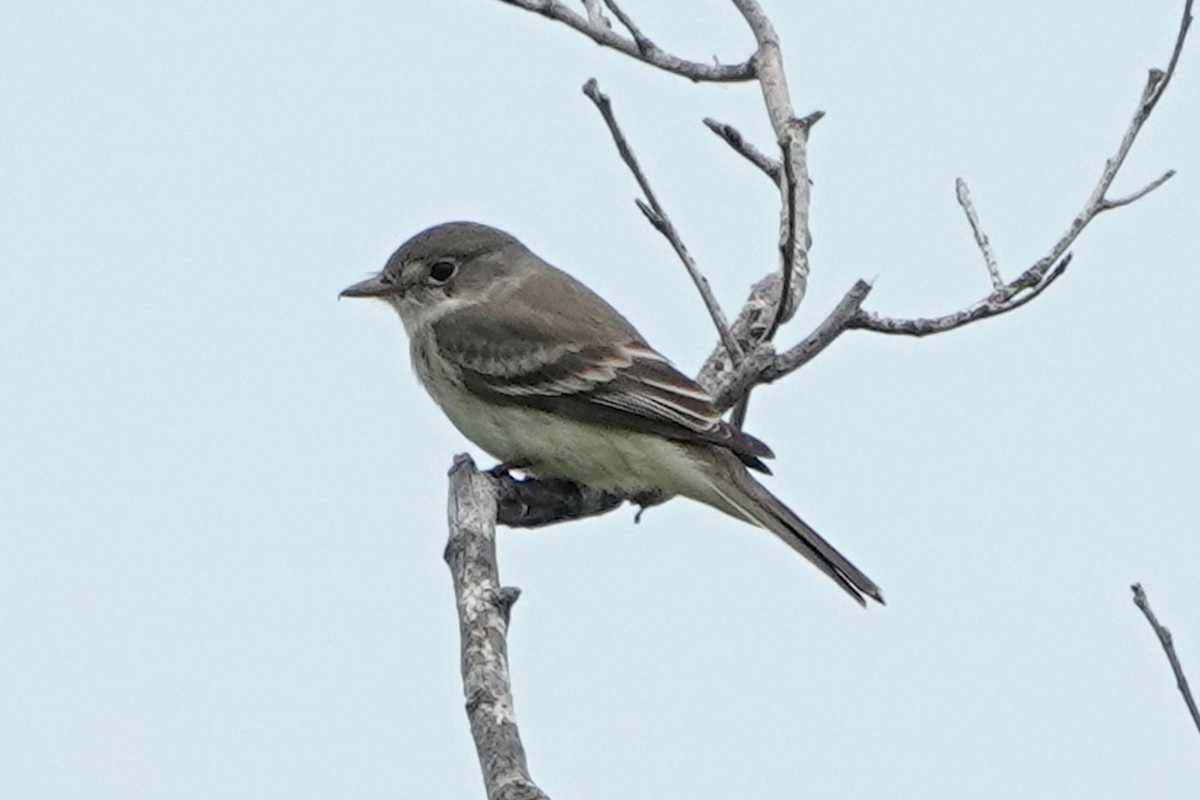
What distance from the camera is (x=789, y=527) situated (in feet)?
24.9

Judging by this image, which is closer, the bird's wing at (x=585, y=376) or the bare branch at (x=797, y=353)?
the bare branch at (x=797, y=353)

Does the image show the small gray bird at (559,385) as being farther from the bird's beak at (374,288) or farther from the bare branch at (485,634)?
the bare branch at (485,634)

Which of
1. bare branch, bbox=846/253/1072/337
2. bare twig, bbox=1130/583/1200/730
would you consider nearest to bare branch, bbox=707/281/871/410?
bare branch, bbox=846/253/1072/337

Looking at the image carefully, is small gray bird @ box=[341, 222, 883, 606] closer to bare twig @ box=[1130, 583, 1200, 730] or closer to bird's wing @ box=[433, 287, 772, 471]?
bird's wing @ box=[433, 287, 772, 471]

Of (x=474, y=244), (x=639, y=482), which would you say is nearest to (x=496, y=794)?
(x=639, y=482)

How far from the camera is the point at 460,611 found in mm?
5113

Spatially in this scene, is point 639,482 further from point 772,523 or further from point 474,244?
point 474,244

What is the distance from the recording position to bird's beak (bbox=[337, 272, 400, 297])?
900cm

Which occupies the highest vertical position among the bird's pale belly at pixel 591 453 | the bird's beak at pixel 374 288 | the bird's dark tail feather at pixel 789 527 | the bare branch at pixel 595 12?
the bare branch at pixel 595 12

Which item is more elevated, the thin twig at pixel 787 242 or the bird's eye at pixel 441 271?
the bird's eye at pixel 441 271

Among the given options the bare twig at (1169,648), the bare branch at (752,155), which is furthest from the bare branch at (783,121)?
the bare twig at (1169,648)

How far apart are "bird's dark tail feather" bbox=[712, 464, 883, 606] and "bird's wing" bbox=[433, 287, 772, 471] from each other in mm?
123

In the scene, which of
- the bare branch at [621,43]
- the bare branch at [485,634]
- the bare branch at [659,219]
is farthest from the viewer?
the bare branch at [621,43]

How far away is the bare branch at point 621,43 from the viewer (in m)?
7.53
